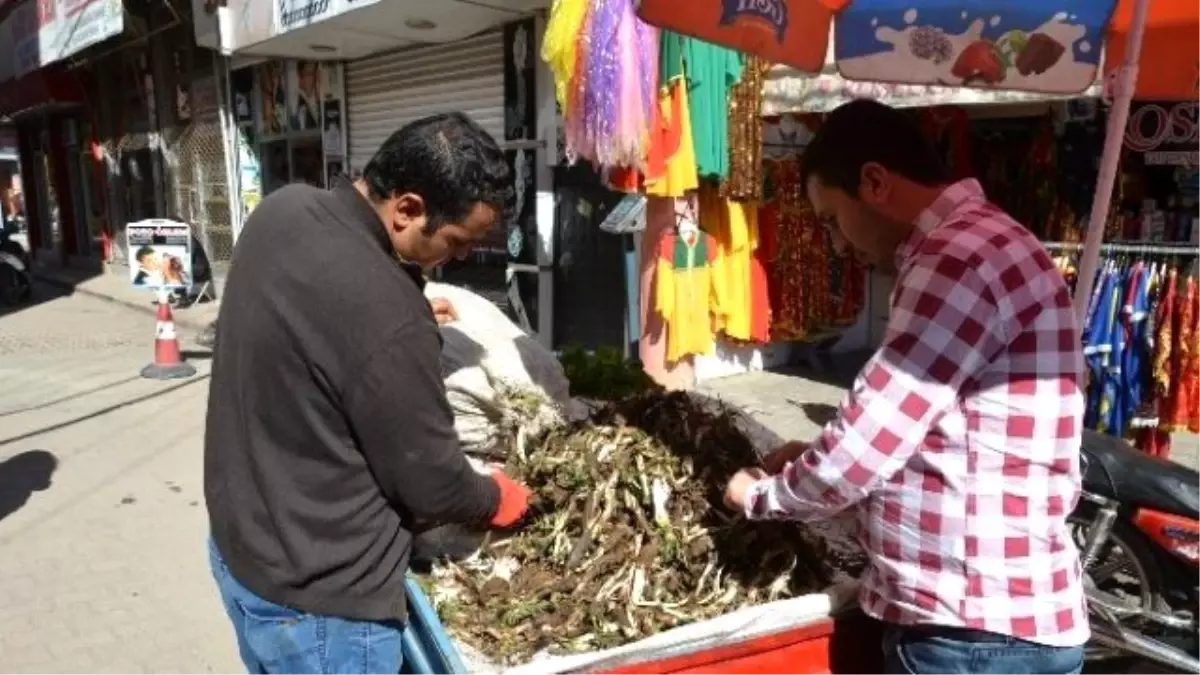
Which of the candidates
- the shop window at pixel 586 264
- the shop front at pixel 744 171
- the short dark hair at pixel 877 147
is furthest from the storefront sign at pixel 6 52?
the short dark hair at pixel 877 147

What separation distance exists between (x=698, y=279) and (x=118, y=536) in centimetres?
387

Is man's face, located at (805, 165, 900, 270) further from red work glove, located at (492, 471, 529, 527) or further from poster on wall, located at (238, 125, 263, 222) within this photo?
poster on wall, located at (238, 125, 263, 222)

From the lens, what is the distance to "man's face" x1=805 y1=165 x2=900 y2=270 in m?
1.64

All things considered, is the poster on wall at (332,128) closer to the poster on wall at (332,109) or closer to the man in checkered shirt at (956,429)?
the poster on wall at (332,109)

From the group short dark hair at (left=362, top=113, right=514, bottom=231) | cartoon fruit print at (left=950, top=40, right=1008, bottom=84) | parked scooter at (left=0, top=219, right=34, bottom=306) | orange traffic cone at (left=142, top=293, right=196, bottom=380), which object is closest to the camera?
short dark hair at (left=362, top=113, right=514, bottom=231)

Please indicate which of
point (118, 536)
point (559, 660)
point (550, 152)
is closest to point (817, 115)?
point (550, 152)

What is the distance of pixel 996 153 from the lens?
253 inches

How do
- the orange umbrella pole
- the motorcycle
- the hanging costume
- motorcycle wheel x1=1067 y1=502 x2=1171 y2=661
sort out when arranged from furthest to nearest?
1. the hanging costume
2. motorcycle wheel x1=1067 y1=502 x2=1171 y2=661
3. the motorcycle
4. the orange umbrella pole

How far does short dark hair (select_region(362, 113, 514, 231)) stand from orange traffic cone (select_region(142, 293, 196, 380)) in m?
7.79

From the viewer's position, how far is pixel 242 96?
12.9 metres

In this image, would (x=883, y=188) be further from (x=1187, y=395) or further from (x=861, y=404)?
(x=1187, y=395)

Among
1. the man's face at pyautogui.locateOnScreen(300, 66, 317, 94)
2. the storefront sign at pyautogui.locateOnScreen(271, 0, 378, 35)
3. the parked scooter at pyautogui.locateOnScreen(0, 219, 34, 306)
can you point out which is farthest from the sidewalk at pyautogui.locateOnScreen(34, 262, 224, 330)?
the storefront sign at pyautogui.locateOnScreen(271, 0, 378, 35)

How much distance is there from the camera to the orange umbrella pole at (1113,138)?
227 centimetres

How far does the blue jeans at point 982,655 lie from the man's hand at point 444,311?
1652 millimetres
